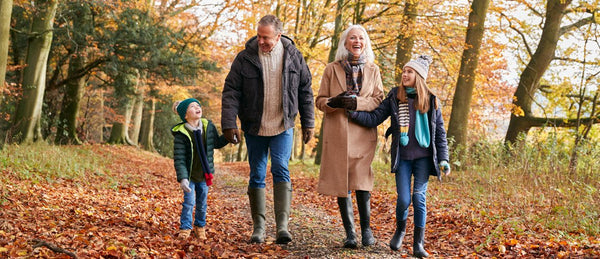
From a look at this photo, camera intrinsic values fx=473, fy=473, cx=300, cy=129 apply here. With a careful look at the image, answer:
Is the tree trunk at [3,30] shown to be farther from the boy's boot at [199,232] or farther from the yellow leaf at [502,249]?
the yellow leaf at [502,249]

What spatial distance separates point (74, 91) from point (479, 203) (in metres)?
16.3

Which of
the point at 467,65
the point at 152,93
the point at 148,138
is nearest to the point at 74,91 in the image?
the point at 152,93

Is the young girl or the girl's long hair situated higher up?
the girl's long hair

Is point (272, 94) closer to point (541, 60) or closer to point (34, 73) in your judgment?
point (34, 73)

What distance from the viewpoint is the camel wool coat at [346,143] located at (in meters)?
4.57

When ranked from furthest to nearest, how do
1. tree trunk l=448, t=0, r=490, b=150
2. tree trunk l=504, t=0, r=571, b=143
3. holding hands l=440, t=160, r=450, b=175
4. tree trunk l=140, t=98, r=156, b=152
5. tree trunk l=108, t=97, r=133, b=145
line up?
tree trunk l=140, t=98, r=156, b=152 → tree trunk l=108, t=97, r=133, b=145 → tree trunk l=504, t=0, r=571, b=143 → tree trunk l=448, t=0, r=490, b=150 → holding hands l=440, t=160, r=450, b=175

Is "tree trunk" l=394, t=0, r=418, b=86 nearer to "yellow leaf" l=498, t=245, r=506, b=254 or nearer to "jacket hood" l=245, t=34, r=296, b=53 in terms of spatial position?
"jacket hood" l=245, t=34, r=296, b=53

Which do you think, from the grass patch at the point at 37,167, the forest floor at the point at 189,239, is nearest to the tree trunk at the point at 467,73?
the forest floor at the point at 189,239

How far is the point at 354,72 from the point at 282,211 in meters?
1.55

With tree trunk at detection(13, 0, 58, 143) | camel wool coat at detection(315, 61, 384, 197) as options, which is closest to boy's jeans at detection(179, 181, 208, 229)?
camel wool coat at detection(315, 61, 384, 197)

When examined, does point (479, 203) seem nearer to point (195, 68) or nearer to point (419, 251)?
point (419, 251)

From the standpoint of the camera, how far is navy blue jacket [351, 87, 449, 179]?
437 cm

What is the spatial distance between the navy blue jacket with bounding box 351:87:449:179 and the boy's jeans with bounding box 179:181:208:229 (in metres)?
1.64

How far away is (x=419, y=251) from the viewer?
4383 mm
